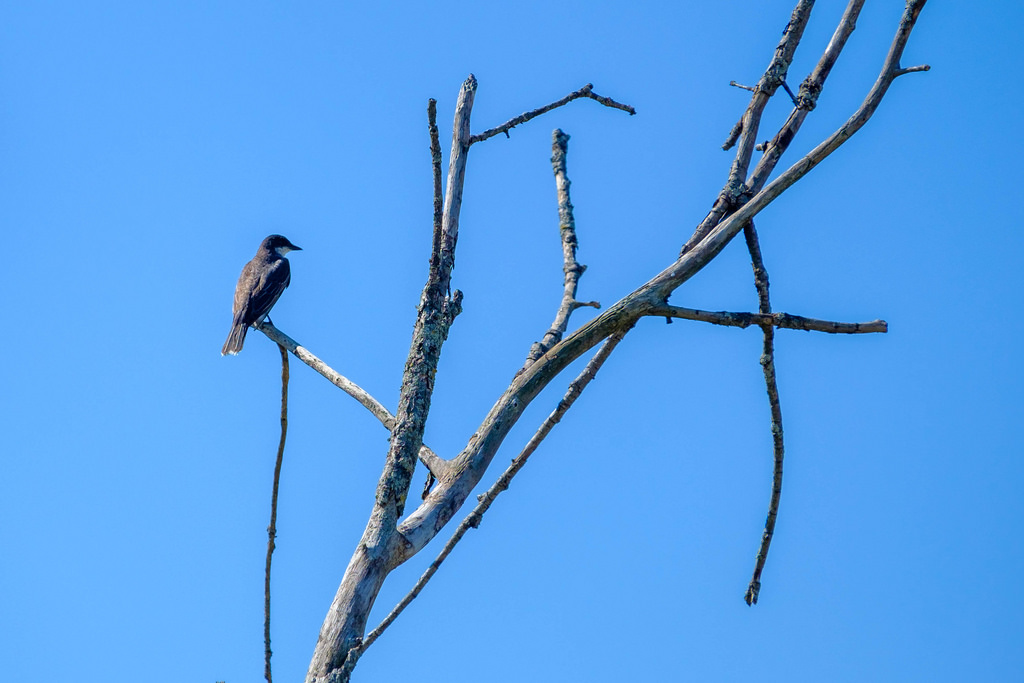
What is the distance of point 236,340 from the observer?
8.50 meters

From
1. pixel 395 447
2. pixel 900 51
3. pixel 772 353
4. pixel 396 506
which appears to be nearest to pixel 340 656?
pixel 396 506

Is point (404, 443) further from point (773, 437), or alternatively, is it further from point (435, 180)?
point (773, 437)

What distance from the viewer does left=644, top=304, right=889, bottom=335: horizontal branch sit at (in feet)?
10.1

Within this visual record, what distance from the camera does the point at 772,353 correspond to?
3221 millimetres

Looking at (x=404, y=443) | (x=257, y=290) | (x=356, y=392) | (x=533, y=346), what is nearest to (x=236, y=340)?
(x=257, y=290)

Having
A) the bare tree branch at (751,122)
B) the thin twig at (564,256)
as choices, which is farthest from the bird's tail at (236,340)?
the bare tree branch at (751,122)

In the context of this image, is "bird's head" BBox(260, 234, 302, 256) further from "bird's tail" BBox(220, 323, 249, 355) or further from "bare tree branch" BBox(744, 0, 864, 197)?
"bare tree branch" BBox(744, 0, 864, 197)

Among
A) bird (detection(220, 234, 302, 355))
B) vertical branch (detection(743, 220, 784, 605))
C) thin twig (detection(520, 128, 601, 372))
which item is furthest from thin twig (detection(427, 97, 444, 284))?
bird (detection(220, 234, 302, 355))

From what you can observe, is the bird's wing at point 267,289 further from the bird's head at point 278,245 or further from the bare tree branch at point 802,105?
the bare tree branch at point 802,105

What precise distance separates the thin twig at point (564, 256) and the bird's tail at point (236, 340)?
15.3 ft

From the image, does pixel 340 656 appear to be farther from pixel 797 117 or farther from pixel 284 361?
pixel 797 117

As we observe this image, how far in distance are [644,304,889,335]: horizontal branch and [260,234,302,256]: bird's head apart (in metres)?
8.48

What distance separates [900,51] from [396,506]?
91.6 inches

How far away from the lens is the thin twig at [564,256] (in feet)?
12.3
